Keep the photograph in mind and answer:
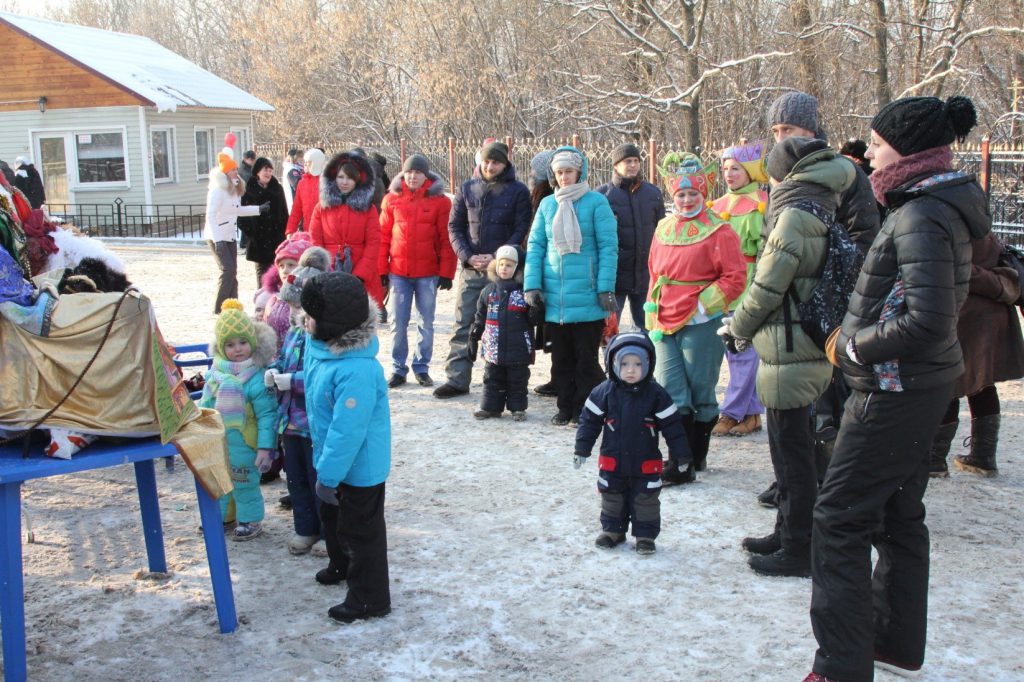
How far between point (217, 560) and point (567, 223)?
11.7 feet

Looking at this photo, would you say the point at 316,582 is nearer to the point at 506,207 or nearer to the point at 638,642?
the point at 638,642

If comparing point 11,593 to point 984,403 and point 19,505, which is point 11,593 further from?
point 984,403

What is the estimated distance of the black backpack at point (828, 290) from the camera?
4133 millimetres

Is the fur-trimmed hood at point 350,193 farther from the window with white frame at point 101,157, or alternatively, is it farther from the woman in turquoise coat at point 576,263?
the window with white frame at point 101,157

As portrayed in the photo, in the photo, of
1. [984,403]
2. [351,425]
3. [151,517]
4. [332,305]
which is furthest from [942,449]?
[151,517]

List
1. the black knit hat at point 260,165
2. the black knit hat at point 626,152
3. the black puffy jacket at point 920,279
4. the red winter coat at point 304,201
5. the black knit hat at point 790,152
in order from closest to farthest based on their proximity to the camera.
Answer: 1. the black puffy jacket at point 920,279
2. the black knit hat at point 790,152
3. the black knit hat at point 626,152
4. the red winter coat at point 304,201
5. the black knit hat at point 260,165

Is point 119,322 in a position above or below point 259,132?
below

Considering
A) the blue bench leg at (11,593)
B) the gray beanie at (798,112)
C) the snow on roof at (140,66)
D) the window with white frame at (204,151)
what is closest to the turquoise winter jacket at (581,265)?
the gray beanie at (798,112)

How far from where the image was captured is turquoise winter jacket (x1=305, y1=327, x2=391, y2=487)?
12.5 ft

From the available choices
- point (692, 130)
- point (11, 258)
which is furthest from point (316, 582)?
point (692, 130)

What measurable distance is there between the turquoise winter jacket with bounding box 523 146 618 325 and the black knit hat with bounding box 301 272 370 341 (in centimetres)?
293

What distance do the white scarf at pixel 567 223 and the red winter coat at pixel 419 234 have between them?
1.48m

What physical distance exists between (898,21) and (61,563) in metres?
19.3

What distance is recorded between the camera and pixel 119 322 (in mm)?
3568
